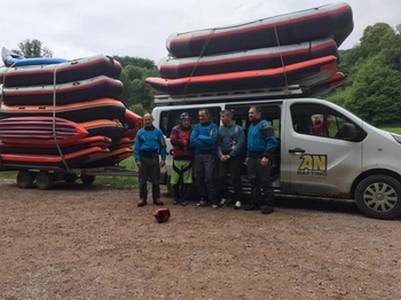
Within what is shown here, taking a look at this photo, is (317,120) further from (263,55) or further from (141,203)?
(141,203)

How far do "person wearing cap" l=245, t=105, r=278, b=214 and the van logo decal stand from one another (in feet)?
1.79

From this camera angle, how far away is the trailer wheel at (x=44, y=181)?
9.73 meters

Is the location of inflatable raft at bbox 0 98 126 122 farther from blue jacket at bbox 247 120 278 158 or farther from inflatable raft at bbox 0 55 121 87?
blue jacket at bbox 247 120 278 158

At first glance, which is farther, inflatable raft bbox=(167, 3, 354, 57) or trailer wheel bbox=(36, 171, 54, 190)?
trailer wheel bbox=(36, 171, 54, 190)

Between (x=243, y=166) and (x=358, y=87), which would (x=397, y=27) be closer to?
(x=358, y=87)

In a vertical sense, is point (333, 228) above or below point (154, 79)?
below

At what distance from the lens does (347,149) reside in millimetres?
6191

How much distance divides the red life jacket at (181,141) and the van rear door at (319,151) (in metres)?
1.77

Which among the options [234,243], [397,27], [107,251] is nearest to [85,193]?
[107,251]

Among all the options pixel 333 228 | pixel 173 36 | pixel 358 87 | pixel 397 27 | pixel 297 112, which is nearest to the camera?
pixel 333 228

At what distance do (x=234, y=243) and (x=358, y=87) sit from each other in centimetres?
7166

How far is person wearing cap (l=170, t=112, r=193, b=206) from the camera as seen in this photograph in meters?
7.17

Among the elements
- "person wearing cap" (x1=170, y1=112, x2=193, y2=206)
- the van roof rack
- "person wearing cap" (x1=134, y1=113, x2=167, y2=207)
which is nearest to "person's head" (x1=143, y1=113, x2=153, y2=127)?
"person wearing cap" (x1=134, y1=113, x2=167, y2=207)

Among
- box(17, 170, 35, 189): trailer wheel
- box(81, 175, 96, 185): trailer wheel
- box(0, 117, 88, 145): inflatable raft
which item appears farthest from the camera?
box(81, 175, 96, 185): trailer wheel
